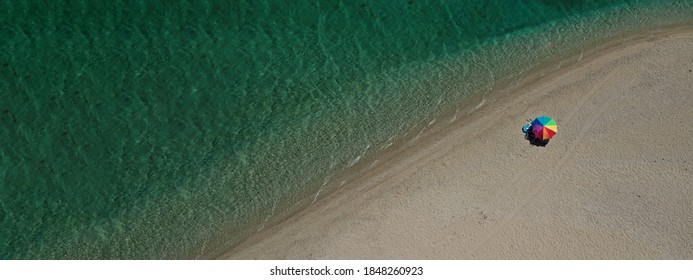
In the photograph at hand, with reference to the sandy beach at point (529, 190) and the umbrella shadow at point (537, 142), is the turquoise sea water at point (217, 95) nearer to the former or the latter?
the sandy beach at point (529, 190)

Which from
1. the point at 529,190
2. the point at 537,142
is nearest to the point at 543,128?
the point at 537,142

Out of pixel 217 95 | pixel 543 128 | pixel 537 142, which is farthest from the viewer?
pixel 217 95

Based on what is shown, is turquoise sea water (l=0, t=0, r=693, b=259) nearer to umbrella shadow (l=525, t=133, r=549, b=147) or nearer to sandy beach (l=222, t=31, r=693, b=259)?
sandy beach (l=222, t=31, r=693, b=259)

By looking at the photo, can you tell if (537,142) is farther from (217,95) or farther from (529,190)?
(217,95)

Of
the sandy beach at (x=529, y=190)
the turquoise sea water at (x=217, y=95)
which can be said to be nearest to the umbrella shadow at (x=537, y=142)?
the sandy beach at (x=529, y=190)

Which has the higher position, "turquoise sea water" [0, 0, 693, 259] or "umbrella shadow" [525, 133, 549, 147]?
"turquoise sea water" [0, 0, 693, 259]

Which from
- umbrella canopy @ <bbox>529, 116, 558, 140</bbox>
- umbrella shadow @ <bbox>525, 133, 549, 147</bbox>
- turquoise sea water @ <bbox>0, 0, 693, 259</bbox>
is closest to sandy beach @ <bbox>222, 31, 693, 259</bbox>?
umbrella shadow @ <bbox>525, 133, 549, 147</bbox>

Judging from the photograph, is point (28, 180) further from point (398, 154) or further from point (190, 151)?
point (398, 154)
